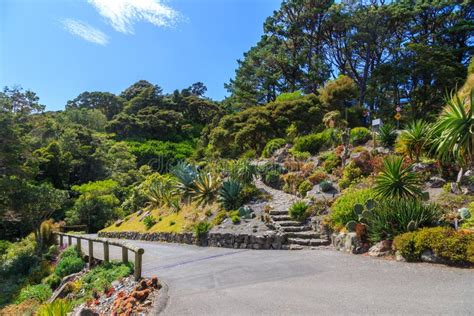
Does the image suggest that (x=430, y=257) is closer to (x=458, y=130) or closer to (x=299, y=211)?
(x=458, y=130)

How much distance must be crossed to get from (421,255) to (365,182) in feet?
23.5

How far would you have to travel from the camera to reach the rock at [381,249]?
30.4ft

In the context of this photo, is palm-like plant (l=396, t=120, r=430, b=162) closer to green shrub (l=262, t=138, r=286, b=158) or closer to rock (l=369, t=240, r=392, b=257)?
rock (l=369, t=240, r=392, b=257)

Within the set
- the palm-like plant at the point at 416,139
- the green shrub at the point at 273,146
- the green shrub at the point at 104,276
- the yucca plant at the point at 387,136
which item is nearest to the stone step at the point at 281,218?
the palm-like plant at the point at 416,139

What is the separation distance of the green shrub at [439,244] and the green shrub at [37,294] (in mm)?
11927

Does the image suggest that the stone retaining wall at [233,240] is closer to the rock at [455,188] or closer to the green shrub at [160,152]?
the rock at [455,188]

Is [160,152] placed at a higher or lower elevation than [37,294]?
higher

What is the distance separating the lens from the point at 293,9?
1545 inches

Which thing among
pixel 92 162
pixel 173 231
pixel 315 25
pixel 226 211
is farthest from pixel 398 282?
pixel 92 162

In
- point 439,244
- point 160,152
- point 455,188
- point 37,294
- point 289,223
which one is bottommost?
point 37,294

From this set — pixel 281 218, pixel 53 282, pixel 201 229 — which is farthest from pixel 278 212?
pixel 53 282

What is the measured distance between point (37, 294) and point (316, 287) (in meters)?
11.4

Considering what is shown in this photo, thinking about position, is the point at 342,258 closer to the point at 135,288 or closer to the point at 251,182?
the point at 135,288

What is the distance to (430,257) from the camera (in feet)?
26.5
